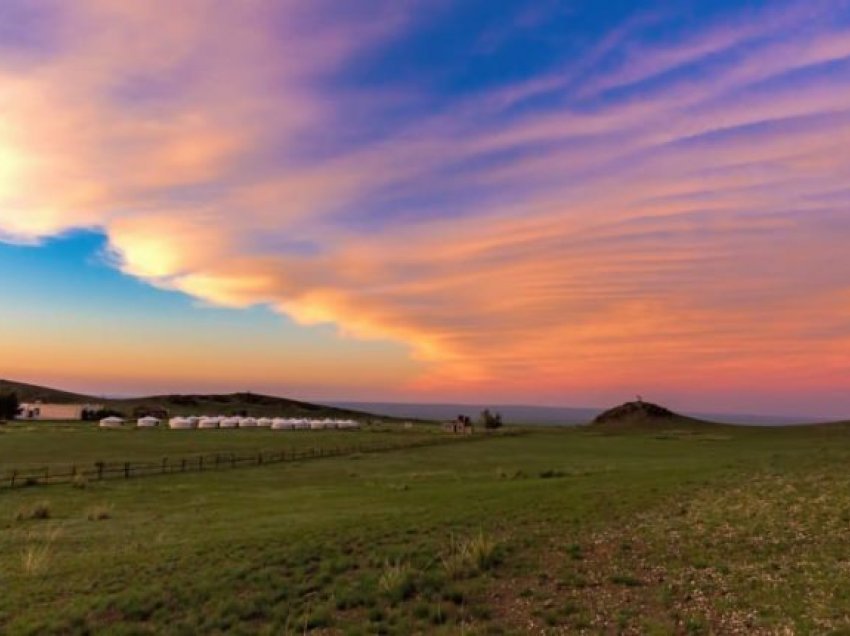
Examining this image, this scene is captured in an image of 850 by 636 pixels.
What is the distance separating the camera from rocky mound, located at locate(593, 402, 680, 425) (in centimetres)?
14425

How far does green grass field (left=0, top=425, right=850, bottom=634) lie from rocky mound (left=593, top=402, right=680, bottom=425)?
383 ft

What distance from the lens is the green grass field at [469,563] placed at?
1245 centimetres

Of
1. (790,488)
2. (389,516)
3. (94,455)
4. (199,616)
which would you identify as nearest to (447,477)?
(389,516)

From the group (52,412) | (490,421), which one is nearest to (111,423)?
(52,412)

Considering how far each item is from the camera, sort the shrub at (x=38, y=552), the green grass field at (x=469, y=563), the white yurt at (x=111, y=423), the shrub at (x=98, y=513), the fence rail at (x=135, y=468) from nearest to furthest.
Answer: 1. the green grass field at (x=469, y=563)
2. the shrub at (x=38, y=552)
3. the shrub at (x=98, y=513)
4. the fence rail at (x=135, y=468)
5. the white yurt at (x=111, y=423)

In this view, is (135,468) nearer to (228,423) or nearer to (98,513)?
(98,513)

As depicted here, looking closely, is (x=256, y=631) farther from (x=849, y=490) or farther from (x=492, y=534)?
(x=849, y=490)

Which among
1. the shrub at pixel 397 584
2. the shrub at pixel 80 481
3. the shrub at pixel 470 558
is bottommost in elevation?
the shrub at pixel 80 481

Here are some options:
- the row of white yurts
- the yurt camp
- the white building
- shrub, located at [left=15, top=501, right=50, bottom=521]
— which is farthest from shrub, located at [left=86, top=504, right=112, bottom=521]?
the white building

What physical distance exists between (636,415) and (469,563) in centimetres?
14230

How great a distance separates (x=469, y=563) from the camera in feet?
51.1

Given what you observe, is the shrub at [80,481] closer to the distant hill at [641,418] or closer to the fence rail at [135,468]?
the fence rail at [135,468]

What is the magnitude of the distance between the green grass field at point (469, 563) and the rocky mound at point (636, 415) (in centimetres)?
11670

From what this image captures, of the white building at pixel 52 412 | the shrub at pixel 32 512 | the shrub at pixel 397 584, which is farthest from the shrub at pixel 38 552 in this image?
the white building at pixel 52 412
